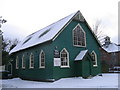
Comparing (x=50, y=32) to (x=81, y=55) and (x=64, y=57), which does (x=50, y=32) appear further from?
(x=81, y=55)

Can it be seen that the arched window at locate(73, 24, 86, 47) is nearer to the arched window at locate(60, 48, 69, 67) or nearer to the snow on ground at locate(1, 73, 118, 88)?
the arched window at locate(60, 48, 69, 67)

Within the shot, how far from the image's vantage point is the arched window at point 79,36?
21344 millimetres

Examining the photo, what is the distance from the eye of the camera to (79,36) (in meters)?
21.8

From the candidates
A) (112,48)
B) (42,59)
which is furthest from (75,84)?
(112,48)

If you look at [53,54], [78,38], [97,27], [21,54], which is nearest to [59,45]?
[53,54]

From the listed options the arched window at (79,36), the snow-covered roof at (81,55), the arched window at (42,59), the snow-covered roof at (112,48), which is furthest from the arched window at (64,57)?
the snow-covered roof at (112,48)

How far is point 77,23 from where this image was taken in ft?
70.7

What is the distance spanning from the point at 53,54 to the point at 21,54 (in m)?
9.11

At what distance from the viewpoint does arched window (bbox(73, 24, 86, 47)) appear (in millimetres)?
21344

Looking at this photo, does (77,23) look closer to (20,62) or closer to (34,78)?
(34,78)

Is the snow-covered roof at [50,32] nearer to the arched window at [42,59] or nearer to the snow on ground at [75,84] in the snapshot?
the arched window at [42,59]

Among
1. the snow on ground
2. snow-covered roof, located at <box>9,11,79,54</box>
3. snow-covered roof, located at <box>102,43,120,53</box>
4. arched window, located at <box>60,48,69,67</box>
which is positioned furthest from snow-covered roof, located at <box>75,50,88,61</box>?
snow-covered roof, located at <box>102,43,120,53</box>

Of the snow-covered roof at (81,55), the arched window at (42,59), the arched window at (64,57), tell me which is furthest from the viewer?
the arched window at (42,59)

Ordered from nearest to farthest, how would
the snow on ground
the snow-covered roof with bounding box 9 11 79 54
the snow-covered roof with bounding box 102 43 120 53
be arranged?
the snow on ground, the snow-covered roof with bounding box 9 11 79 54, the snow-covered roof with bounding box 102 43 120 53
